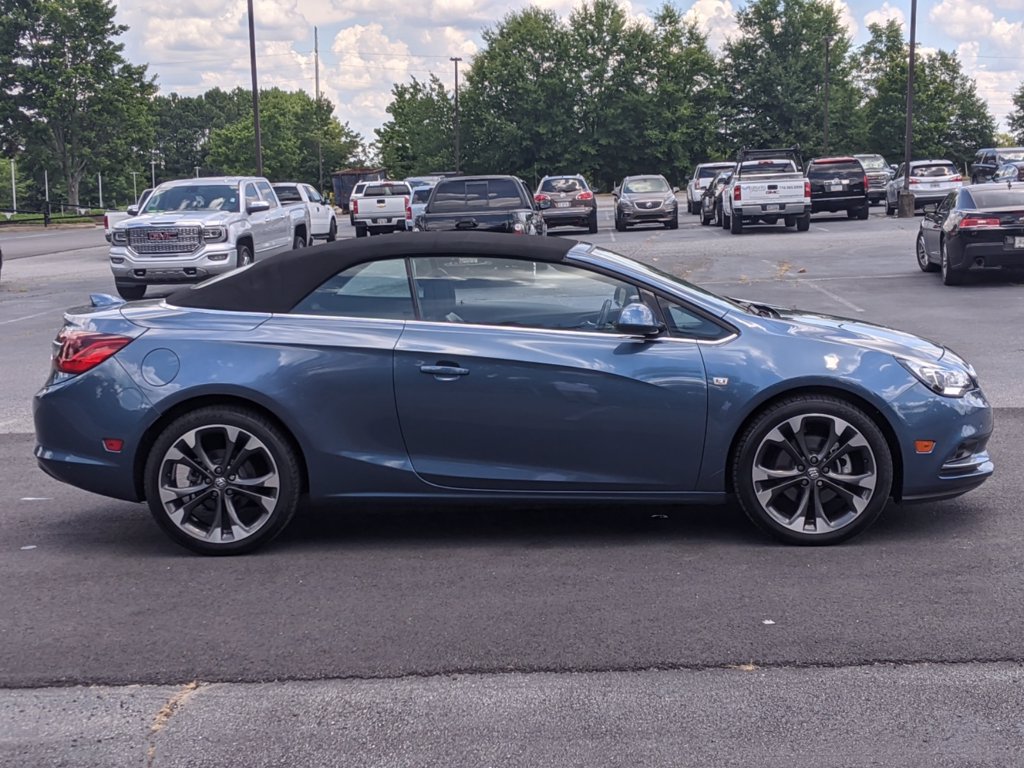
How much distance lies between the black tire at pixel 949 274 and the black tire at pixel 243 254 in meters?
A: 10.5

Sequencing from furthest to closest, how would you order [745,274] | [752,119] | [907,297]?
1. [752,119]
2. [745,274]
3. [907,297]

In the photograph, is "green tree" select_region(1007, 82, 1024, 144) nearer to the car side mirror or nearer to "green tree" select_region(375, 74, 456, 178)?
"green tree" select_region(375, 74, 456, 178)

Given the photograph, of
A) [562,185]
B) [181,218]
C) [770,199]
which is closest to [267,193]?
[181,218]

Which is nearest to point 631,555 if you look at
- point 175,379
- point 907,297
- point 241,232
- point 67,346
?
point 175,379

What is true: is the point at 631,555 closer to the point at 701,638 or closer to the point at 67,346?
the point at 701,638

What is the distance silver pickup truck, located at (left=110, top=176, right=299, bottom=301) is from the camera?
18.8 meters

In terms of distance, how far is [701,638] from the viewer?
460 centimetres

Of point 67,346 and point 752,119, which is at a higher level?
point 752,119

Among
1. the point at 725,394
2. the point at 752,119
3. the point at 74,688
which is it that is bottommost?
the point at 74,688

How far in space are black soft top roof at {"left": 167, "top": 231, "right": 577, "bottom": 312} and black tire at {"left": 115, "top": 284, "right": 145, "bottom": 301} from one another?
1431 centimetres

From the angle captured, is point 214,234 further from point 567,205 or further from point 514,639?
point 567,205

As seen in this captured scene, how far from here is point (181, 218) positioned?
752 inches

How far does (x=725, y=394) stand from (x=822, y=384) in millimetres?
453

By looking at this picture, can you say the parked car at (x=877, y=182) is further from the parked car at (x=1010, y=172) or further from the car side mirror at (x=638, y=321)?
the car side mirror at (x=638, y=321)
